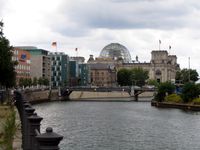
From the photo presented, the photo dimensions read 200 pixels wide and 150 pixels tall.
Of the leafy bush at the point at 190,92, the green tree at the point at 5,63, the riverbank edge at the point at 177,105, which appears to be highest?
the green tree at the point at 5,63

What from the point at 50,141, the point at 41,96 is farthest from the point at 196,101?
the point at 50,141

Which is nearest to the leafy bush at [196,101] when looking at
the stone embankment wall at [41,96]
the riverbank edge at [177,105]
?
the riverbank edge at [177,105]

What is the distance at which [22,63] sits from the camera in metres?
180

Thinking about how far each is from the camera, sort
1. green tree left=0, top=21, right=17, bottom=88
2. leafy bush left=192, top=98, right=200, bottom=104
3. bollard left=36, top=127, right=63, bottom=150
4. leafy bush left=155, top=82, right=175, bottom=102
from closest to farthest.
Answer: bollard left=36, top=127, right=63, bottom=150 → green tree left=0, top=21, right=17, bottom=88 → leafy bush left=192, top=98, right=200, bottom=104 → leafy bush left=155, top=82, right=175, bottom=102

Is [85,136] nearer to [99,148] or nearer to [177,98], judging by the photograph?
[99,148]

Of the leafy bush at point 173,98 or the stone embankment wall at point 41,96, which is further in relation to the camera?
the stone embankment wall at point 41,96

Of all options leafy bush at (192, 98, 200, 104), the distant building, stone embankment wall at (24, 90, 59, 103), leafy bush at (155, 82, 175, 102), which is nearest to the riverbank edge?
leafy bush at (192, 98, 200, 104)

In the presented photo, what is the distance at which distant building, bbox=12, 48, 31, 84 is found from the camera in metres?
172

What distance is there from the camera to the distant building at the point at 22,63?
172m

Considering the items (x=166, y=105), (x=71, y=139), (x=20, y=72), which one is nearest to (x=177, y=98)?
(x=166, y=105)

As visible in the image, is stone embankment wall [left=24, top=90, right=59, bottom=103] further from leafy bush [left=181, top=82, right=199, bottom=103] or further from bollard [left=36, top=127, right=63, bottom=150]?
bollard [left=36, top=127, right=63, bottom=150]

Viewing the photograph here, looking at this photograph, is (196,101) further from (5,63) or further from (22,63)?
(22,63)

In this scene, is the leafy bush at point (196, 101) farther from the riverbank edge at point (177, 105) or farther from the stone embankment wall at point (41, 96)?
the stone embankment wall at point (41, 96)

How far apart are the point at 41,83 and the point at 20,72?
18.5 metres
